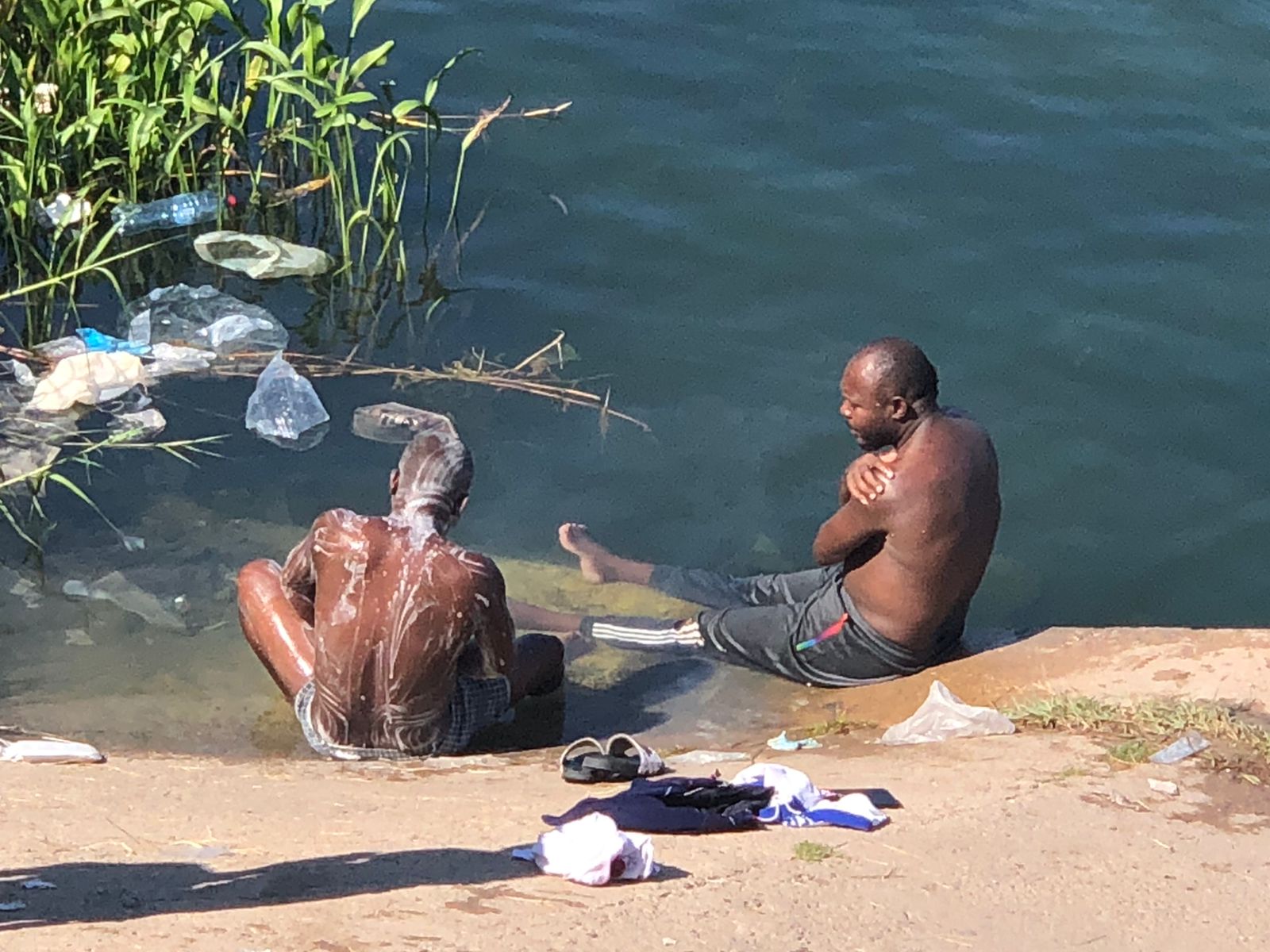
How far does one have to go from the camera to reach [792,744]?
16.8 ft

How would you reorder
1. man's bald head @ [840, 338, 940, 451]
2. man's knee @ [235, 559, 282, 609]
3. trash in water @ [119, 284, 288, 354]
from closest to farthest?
1. man's bald head @ [840, 338, 940, 451]
2. man's knee @ [235, 559, 282, 609]
3. trash in water @ [119, 284, 288, 354]

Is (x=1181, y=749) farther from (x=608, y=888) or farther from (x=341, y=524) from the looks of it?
(x=341, y=524)

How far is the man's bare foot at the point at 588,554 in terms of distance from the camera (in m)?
6.44

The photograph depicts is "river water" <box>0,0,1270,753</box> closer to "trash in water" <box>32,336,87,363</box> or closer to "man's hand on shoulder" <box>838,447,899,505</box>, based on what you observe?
"trash in water" <box>32,336,87,363</box>

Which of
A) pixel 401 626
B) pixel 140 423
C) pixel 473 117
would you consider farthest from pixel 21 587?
pixel 473 117

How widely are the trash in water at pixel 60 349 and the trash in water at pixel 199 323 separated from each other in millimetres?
256

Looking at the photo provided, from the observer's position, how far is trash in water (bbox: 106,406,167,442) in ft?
22.0

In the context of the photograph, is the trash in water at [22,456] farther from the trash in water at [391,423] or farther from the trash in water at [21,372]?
the trash in water at [391,423]

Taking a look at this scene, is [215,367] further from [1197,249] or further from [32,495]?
[1197,249]

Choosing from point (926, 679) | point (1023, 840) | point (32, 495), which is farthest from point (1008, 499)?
point (32, 495)

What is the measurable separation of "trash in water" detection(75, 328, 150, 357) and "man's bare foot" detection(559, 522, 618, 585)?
1983mm

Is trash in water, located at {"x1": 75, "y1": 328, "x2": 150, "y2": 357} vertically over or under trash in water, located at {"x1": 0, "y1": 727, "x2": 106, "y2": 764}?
over

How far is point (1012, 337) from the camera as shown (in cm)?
780

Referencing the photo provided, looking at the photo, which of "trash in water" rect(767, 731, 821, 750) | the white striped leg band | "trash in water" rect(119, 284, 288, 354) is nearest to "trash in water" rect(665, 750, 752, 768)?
"trash in water" rect(767, 731, 821, 750)
